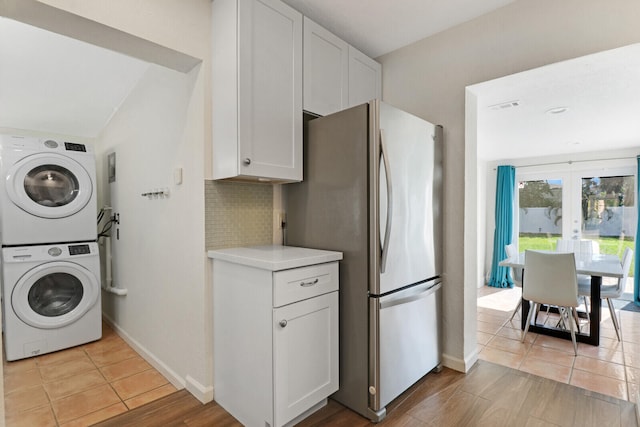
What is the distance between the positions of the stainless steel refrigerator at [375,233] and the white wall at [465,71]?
0.84ft

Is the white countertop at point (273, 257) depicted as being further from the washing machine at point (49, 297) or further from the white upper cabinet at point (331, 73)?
the washing machine at point (49, 297)

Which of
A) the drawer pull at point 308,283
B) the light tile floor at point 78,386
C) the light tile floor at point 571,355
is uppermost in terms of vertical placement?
the drawer pull at point 308,283

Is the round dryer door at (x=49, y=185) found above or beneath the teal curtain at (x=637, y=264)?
above

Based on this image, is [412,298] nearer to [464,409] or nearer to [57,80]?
[464,409]

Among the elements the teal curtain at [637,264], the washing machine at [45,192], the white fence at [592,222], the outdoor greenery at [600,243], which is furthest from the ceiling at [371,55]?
the outdoor greenery at [600,243]

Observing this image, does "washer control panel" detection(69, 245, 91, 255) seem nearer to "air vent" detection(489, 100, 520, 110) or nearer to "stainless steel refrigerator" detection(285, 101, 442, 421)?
"stainless steel refrigerator" detection(285, 101, 442, 421)

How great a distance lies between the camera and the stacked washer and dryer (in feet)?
8.50

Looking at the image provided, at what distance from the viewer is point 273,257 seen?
1663 millimetres

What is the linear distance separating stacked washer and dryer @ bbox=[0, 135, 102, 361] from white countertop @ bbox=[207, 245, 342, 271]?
72.5 inches

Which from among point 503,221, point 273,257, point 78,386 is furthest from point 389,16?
point 503,221

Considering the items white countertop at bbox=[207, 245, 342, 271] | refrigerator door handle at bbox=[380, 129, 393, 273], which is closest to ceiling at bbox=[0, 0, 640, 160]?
refrigerator door handle at bbox=[380, 129, 393, 273]

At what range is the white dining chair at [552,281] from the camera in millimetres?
2816

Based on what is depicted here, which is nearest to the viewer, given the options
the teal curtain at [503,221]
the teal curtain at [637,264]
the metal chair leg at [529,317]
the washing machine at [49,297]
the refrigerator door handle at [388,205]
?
the refrigerator door handle at [388,205]

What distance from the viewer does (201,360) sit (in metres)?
1.95
